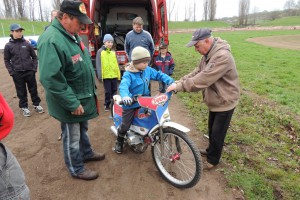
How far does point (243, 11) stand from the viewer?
6197 centimetres

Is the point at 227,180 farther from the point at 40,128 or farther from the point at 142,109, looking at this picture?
the point at 40,128

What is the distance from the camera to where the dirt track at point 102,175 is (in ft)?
9.83

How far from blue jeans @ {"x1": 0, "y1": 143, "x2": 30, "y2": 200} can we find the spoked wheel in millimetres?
1716

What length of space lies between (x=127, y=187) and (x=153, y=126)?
84 cm

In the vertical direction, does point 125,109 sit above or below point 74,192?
above

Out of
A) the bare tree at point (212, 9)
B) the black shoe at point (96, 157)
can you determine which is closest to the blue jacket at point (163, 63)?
the black shoe at point (96, 157)

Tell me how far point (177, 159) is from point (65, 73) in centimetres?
173

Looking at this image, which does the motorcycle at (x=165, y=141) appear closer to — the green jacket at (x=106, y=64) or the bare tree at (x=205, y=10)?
the green jacket at (x=106, y=64)

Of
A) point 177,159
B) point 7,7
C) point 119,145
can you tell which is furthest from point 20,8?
point 177,159

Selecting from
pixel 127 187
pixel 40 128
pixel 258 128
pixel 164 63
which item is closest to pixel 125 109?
pixel 127 187

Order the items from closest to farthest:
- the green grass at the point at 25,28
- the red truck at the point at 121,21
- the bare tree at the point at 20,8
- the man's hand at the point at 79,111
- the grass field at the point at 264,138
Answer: the man's hand at the point at 79,111
the grass field at the point at 264,138
the red truck at the point at 121,21
the green grass at the point at 25,28
the bare tree at the point at 20,8

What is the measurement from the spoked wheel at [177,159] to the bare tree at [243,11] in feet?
212

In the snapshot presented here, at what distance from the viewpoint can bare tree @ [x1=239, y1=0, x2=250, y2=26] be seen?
2415 inches

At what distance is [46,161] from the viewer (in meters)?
3.66
